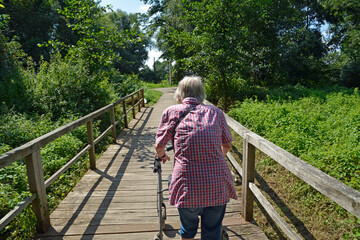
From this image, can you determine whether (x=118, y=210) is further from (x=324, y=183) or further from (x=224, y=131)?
(x=324, y=183)

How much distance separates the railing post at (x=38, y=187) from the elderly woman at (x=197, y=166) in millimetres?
1698

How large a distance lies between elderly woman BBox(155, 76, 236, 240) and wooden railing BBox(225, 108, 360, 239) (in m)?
0.62

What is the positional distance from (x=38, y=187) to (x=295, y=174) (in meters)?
2.78

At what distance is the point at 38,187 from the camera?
3.04 metres

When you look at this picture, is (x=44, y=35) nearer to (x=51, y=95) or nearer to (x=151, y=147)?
(x=51, y=95)

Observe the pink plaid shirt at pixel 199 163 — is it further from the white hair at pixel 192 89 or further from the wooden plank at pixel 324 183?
the wooden plank at pixel 324 183

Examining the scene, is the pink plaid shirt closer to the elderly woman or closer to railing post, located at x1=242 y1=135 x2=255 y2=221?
the elderly woman

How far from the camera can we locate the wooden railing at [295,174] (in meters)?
1.61

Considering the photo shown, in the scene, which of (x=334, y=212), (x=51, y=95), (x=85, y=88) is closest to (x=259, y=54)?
(x=85, y=88)

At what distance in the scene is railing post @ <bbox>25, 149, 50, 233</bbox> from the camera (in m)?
2.95

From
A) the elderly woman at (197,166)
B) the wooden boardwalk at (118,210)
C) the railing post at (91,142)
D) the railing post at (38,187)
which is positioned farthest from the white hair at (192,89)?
the railing post at (91,142)

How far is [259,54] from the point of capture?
13.7 meters

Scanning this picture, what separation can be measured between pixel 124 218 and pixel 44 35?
103ft

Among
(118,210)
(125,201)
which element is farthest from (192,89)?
(125,201)
